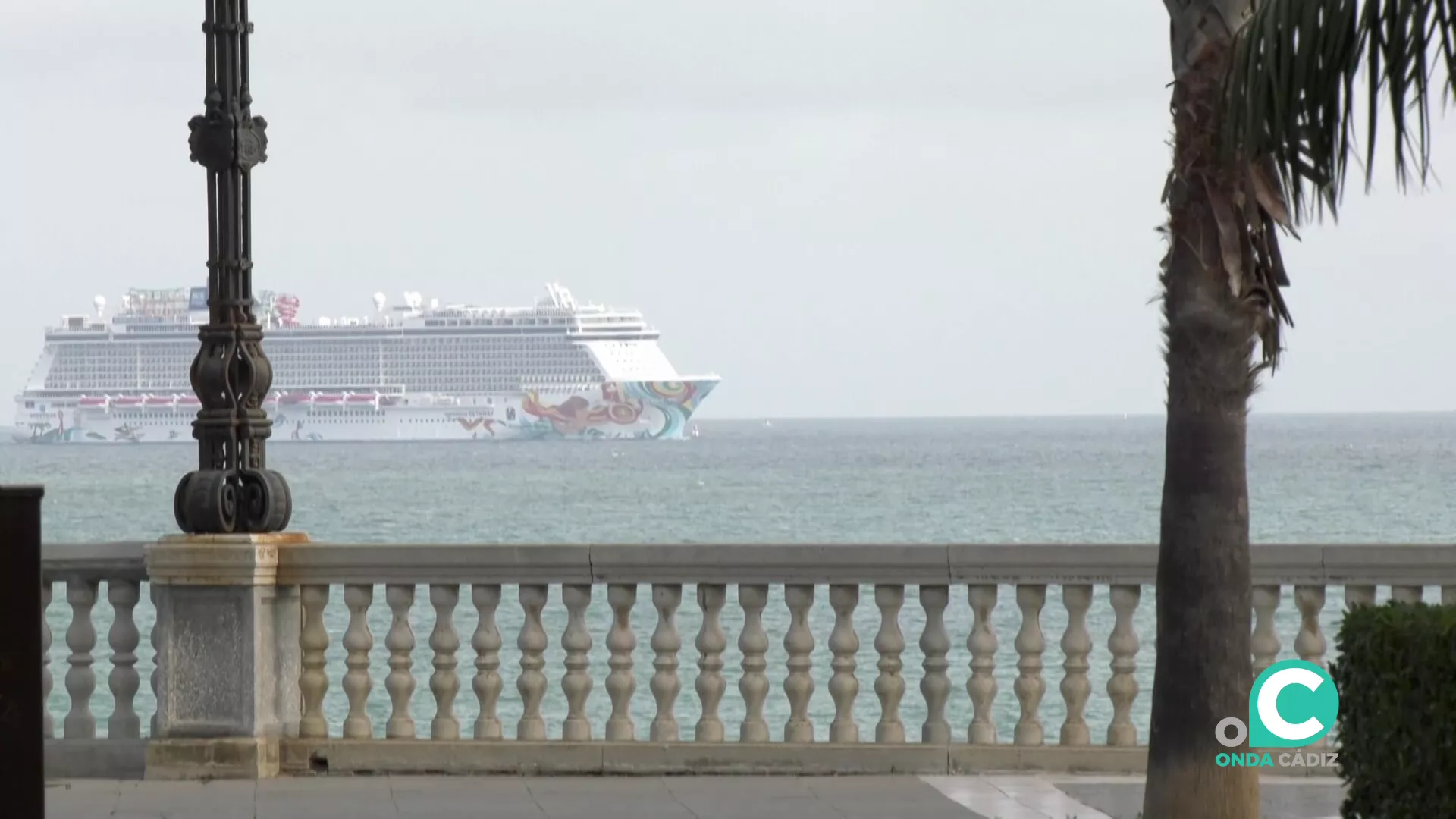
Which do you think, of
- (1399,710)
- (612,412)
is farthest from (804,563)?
(612,412)

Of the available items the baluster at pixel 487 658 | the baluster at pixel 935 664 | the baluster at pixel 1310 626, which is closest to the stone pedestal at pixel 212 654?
the baluster at pixel 487 658

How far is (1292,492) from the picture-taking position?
85875mm

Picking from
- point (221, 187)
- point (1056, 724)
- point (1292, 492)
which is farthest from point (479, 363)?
point (221, 187)

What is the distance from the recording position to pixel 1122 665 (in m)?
8.50

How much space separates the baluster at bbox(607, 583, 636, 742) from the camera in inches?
337

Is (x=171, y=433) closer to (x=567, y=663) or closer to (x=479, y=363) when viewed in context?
(x=479, y=363)

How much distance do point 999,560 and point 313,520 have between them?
211 feet

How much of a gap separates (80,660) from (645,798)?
273 cm

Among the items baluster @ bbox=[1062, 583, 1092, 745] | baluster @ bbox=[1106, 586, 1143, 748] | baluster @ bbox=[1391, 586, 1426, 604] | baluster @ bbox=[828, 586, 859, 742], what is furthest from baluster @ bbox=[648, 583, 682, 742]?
baluster @ bbox=[1391, 586, 1426, 604]

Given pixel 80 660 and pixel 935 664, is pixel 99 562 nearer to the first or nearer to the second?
pixel 80 660

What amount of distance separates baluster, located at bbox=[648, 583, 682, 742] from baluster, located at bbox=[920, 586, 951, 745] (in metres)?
1.08

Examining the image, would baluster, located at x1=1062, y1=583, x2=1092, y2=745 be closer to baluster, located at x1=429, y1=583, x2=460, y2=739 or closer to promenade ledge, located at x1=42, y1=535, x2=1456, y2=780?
promenade ledge, located at x1=42, y1=535, x2=1456, y2=780

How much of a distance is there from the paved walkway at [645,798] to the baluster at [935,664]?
0.83 ft

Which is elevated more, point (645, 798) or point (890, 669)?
point (890, 669)
